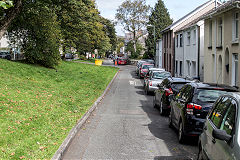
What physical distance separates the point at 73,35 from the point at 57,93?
1162 inches

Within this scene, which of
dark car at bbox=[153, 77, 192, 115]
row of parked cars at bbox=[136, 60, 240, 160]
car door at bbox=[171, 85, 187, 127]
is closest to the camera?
row of parked cars at bbox=[136, 60, 240, 160]

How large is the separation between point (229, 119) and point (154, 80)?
1759 cm

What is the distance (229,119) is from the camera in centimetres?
493

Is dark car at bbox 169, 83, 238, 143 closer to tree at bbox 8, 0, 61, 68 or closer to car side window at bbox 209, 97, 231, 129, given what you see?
car side window at bbox 209, 97, 231, 129

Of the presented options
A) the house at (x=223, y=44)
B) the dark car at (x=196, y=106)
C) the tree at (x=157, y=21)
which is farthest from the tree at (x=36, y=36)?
the tree at (x=157, y=21)

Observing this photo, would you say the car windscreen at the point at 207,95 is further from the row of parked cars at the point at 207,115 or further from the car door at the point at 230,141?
the car door at the point at 230,141

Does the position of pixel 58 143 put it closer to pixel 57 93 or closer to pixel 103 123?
pixel 103 123

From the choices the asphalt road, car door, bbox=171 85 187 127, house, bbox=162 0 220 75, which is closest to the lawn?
the asphalt road

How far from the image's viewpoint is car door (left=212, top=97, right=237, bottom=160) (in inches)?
174

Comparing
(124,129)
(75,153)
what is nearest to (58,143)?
(75,153)

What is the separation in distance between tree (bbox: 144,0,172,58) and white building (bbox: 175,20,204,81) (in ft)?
105

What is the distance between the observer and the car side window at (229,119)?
15.5 feet

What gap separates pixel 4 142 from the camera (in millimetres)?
7965

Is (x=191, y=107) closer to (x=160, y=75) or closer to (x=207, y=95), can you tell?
(x=207, y=95)
